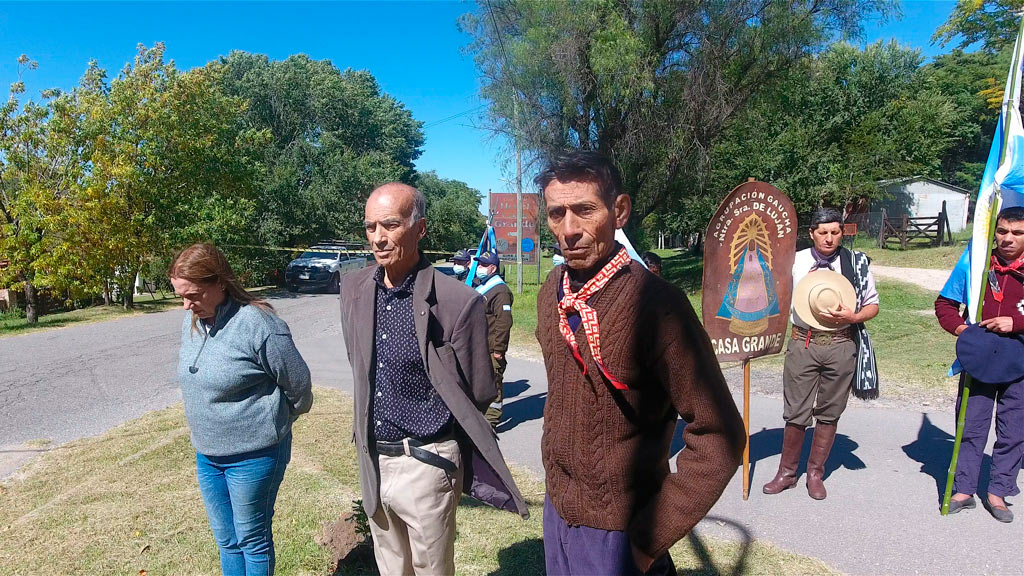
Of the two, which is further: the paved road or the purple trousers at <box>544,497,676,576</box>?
the paved road

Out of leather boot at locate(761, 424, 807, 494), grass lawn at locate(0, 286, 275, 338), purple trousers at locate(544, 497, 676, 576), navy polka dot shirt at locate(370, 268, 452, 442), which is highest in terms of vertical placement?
navy polka dot shirt at locate(370, 268, 452, 442)

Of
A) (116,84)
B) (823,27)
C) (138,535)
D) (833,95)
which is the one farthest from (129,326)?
(833,95)

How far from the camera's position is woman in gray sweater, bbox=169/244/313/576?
262 cm

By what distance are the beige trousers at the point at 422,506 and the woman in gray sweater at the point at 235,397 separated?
0.63 meters

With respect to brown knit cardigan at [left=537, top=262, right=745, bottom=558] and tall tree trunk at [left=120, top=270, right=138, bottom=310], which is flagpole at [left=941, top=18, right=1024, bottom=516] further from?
tall tree trunk at [left=120, top=270, right=138, bottom=310]

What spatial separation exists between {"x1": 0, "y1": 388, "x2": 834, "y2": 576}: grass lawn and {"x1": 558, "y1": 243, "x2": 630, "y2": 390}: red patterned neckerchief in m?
2.13

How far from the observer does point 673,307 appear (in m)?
1.50

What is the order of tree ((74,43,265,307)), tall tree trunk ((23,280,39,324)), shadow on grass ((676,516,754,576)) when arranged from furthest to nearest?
1. tree ((74,43,265,307))
2. tall tree trunk ((23,280,39,324))
3. shadow on grass ((676,516,754,576))

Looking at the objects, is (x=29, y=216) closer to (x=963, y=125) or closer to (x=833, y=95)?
(x=833, y=95)

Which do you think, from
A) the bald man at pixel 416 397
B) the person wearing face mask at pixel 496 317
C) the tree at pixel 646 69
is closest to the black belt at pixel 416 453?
the bald man at pixel 416 397

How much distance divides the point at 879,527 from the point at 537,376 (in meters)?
5.13

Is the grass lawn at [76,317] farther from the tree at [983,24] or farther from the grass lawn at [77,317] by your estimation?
the tree at [983,24]

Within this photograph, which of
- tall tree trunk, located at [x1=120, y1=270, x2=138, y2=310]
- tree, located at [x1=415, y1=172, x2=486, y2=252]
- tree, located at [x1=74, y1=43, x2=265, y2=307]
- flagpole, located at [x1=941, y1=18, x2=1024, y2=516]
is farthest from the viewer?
tree, located at [x1=415, y1=172, x2=486, y2=252]

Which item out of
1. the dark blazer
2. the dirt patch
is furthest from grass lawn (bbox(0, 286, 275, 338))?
the dark blazer
